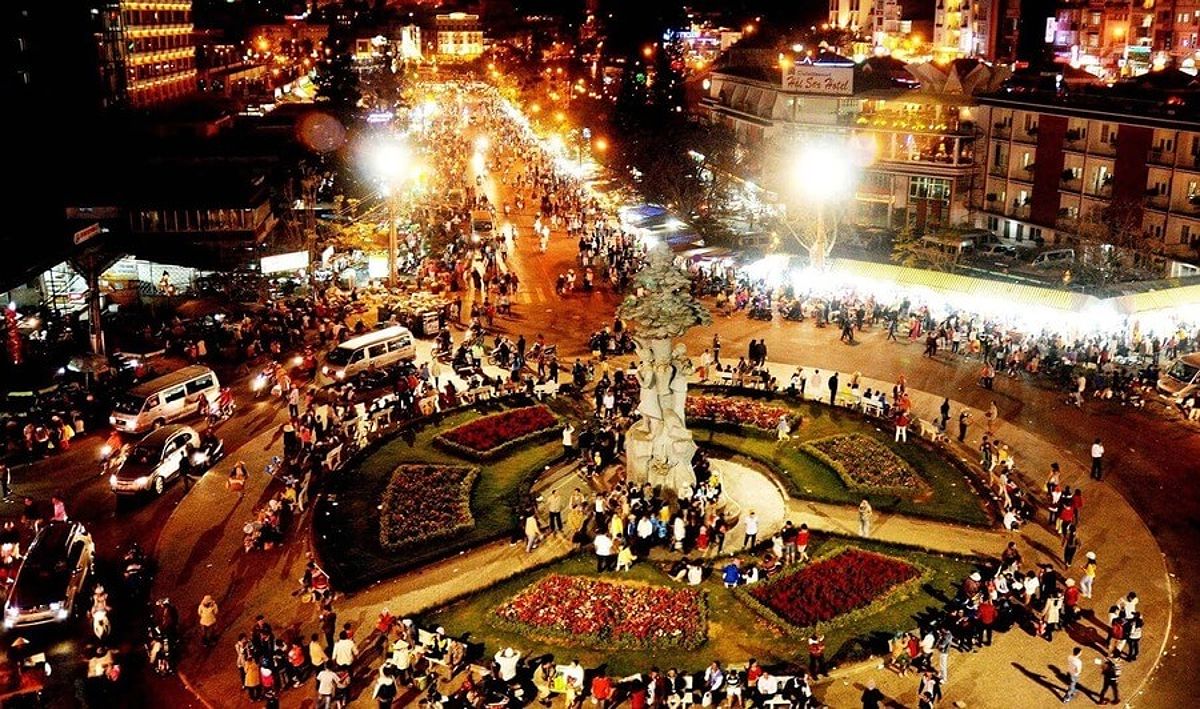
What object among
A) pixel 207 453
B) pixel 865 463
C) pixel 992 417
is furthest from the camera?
pixel 992 417

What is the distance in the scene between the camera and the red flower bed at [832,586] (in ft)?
78.9

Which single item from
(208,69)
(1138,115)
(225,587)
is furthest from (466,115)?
(225,587)

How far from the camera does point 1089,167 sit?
5559 centimetres

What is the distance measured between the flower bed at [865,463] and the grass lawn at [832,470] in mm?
267

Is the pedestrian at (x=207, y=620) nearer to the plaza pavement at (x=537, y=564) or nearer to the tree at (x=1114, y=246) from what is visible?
the plaza pavement at (x=537, y=564)

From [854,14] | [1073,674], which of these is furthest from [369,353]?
[854,14]

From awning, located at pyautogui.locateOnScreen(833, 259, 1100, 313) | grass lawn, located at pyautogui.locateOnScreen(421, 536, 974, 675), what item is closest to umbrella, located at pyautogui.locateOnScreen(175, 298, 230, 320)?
grass lawn, located at pyautogui.locateOnScreen(421, 536, 974, 675)

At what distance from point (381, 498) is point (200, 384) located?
36.4ft

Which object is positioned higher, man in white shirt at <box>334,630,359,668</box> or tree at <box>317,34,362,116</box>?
tree at <box>317,34,362,116</box>

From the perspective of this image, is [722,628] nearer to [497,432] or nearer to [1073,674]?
[1073,674]

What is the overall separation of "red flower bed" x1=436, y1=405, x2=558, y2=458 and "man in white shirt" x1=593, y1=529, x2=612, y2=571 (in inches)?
312

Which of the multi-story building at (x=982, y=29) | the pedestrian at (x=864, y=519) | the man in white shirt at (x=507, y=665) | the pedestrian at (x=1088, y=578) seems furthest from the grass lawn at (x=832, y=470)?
the multi-story building at (x=982, y=29)

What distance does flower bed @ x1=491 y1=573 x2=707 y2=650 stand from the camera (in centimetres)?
2320

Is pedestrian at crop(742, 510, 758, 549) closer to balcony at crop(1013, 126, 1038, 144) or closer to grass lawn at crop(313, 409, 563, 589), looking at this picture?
grass lawn at crop(313, 409, 563, 589)
